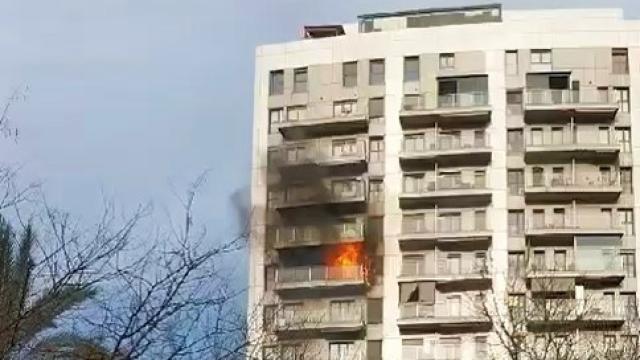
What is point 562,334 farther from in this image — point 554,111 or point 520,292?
point 554,111

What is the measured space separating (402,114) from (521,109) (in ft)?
13.0

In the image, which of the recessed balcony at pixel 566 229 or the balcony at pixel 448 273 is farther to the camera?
the recessed balcony at pixel 566 229

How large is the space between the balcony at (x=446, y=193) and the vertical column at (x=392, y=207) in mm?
443

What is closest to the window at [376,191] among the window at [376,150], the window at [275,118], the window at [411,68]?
the window at [376,150]

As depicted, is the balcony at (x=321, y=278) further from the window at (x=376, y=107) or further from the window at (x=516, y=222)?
the window at (x=376, y=107)

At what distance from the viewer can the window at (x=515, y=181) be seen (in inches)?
1640

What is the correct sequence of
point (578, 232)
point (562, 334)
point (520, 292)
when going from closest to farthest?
point (562, 334) < point (520, 292) < point (578, 232)

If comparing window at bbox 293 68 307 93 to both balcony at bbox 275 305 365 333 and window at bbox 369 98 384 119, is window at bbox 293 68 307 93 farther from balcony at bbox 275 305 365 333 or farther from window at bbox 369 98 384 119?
balcony at bbox 275 305 365 333

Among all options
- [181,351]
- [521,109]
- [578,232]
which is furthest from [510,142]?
[181,351]

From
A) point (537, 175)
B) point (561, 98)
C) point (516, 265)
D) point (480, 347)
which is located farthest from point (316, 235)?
point (561, 98)

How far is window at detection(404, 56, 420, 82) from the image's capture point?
43344 mm

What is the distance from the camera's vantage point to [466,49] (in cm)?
4312

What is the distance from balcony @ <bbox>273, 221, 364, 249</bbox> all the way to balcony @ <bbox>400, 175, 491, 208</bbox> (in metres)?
1.86

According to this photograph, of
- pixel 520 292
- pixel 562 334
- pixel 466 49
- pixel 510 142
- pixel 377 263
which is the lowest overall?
pixel 562 334
